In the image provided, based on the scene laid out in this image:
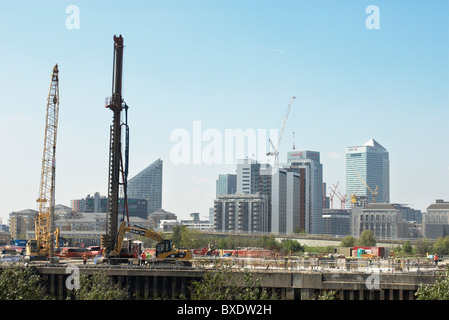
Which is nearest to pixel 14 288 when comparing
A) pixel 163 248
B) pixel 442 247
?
pixel 163 248

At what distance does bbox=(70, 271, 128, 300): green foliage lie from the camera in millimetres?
38838

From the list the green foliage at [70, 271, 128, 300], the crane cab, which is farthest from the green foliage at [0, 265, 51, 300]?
the crane cab

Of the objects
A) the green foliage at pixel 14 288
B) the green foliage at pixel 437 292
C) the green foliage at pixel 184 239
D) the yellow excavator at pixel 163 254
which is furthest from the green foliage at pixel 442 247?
the green foliage at pixel 14 288

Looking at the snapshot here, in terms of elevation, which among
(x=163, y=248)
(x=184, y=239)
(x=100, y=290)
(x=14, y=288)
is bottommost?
(x=184, y=239)

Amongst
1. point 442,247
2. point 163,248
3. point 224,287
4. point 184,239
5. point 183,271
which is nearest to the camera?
point 224,287

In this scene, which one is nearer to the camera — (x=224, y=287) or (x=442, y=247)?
(x=224, y=287)

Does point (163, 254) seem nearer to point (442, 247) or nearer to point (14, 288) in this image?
point (14, 288)

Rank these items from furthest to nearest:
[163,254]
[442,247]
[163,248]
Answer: [442,247]
[163,248]
[163,254]

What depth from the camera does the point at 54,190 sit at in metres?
104

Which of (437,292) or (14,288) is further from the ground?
(437,292)

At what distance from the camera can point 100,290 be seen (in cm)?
4234
